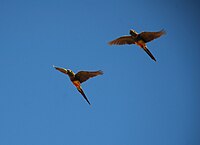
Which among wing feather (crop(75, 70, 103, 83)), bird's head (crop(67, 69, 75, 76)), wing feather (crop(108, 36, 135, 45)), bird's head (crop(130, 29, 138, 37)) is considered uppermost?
wing feather (crop(108, 36, 135, 45))

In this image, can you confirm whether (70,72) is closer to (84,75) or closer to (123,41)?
(84,75)

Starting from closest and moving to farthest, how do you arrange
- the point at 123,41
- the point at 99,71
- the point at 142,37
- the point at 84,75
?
1. the point at 99,71
2. the point at 84,75
3. the point at 142,37
4. the point at 123,41

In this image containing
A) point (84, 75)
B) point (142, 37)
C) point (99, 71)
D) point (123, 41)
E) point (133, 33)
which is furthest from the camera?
point (123, 41)

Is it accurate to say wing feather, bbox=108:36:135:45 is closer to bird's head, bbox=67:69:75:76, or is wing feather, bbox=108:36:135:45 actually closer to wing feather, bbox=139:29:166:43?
wing feather, bbox=139:29:166:43

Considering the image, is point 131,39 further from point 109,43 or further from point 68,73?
point 68,73

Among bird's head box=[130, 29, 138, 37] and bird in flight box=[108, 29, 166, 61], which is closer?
bird in flight box=[108, 29, 166, 61]

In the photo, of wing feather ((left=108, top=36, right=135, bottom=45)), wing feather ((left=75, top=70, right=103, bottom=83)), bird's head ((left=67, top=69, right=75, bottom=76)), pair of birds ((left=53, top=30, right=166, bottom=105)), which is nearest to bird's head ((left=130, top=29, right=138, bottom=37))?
pair of birds ((left=53, top=30, right=166, bottom=105))

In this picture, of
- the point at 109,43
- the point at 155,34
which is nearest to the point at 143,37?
the point at 155,34

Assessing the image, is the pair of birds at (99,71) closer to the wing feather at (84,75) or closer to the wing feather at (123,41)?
the wing feather at (84,75)

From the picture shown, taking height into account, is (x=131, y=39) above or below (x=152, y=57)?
above

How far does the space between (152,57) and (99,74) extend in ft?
7.87

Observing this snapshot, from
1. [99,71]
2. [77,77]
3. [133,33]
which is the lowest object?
[99,71]

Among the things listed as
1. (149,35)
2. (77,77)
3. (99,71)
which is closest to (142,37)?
(149,35)

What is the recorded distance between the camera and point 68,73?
21781mm
